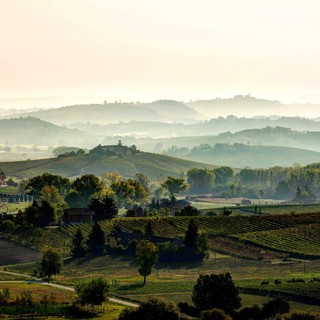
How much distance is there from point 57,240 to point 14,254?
13.2 metres

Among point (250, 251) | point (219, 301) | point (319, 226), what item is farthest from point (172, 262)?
point (219, 301)

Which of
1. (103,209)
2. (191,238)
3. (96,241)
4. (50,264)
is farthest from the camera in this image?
(103,209)

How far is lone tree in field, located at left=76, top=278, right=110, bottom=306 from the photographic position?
89.2 meters

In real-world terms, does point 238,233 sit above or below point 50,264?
above

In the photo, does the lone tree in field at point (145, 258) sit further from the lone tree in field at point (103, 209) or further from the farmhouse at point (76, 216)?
the farmhouse at point (76, 216)

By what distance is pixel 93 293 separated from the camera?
3521 inches

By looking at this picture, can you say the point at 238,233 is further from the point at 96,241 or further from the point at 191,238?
the point at 96,241

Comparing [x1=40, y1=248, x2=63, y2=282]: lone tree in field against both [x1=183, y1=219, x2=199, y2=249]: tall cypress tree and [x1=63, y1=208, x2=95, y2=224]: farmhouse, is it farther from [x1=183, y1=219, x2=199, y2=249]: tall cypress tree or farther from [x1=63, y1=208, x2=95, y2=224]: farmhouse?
[x1=63, y1=208, x2=95, y2=224]: farmhouse

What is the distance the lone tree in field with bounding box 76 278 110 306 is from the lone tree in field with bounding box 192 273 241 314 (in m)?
12.0

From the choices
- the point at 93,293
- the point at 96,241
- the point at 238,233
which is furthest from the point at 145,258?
the point at 238,233

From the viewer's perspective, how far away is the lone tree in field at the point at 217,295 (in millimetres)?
84500

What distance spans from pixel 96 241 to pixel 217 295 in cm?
5837

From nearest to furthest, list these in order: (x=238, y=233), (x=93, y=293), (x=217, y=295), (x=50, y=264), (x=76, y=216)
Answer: (x=217, y=295)
(x=93, y=293)
(x=50, y=264)
(x=238, y=233)
(x=76, y=216)

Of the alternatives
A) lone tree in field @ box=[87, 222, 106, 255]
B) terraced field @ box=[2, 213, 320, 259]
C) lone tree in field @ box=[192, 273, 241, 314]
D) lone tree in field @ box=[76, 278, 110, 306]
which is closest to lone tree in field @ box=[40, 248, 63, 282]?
lone tree in field @ box=[76, 278, 110, 306]
